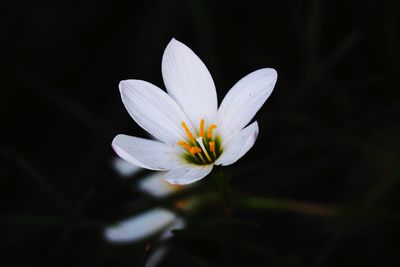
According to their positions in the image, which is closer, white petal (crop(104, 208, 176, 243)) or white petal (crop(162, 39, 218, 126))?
white petal (crop(162, 39, 218, 126))

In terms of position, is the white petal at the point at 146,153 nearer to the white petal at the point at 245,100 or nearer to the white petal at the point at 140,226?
the white petal at the point at 245,100

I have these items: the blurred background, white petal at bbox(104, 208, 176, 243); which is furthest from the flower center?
white petal at bbox(104, 208, 176, 243)

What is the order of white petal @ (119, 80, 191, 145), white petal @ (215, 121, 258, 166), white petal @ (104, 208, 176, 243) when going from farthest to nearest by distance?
white petal @ (104, 208, 176, 243), white petal @ (119, 80, 191, 145), white petal @ (215, 121, 258, 166)

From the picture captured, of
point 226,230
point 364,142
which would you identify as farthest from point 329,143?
point 226,230

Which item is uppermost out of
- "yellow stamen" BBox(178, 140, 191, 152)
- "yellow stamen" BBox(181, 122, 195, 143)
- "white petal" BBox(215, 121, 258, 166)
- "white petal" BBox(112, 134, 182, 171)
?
"yellow stamen" BBox(181, 122, 195, 143)

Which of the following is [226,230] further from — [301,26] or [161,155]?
[301,26]

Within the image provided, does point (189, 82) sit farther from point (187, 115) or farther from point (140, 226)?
point (140, 226)

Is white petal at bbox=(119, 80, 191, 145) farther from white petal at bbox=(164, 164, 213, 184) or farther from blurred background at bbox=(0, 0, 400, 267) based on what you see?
blurred background at bbox=(0, 0, 400, 267)
